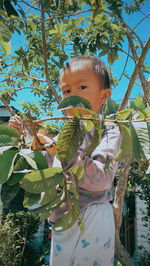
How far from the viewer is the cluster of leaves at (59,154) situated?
39cm

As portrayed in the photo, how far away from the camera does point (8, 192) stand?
0.44 meters

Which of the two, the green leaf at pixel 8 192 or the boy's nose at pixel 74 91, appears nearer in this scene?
the green leaf at pixel 8 192

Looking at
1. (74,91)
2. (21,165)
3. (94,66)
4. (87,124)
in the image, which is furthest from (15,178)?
(94,66)

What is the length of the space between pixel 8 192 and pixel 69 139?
151mm

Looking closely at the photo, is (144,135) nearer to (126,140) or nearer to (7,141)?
(126,140)

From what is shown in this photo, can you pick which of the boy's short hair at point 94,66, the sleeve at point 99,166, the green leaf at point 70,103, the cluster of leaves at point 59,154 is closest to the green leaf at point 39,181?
the cluster of leaves at point 59,154

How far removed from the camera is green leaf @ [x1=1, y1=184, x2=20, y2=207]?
438 millimetres

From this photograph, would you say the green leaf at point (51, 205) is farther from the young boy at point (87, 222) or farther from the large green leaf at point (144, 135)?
the young boy at point (87, 222)

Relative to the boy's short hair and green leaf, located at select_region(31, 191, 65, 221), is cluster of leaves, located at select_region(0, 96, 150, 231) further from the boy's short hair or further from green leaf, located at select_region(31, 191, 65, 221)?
the boy's short hair

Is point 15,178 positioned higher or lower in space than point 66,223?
higher

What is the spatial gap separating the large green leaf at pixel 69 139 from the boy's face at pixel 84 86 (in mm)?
573

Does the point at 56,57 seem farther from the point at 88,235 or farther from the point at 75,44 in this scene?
the point at 88,235

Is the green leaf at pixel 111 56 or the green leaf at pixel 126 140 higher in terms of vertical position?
the green leaf at pixel 111 56

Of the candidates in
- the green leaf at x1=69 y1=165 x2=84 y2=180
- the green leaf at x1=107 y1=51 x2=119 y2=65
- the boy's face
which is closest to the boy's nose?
the boy's face
